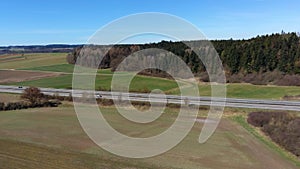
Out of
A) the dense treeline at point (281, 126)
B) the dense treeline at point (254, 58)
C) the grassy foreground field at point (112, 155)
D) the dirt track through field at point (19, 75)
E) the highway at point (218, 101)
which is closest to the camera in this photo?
the grassy foreground field at point (112, 155)

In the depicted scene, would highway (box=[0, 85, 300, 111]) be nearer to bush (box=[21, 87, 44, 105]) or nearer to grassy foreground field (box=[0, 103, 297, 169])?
bush (box=[21, 87, 44, 105])

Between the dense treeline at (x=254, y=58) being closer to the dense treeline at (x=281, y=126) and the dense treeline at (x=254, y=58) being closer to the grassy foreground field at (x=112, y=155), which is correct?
the dense treeline at (x=281, y=126)

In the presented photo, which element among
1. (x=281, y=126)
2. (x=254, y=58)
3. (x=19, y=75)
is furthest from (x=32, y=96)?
(x=254, y=58)

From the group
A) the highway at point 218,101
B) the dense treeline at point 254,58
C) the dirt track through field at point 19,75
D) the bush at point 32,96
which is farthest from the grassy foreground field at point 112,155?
the dirt track through field at point 19,75

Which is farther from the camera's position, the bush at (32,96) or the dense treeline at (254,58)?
the dense treeline at (254,58)

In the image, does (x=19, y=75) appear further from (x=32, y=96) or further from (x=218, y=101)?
(x=218, y=101)
